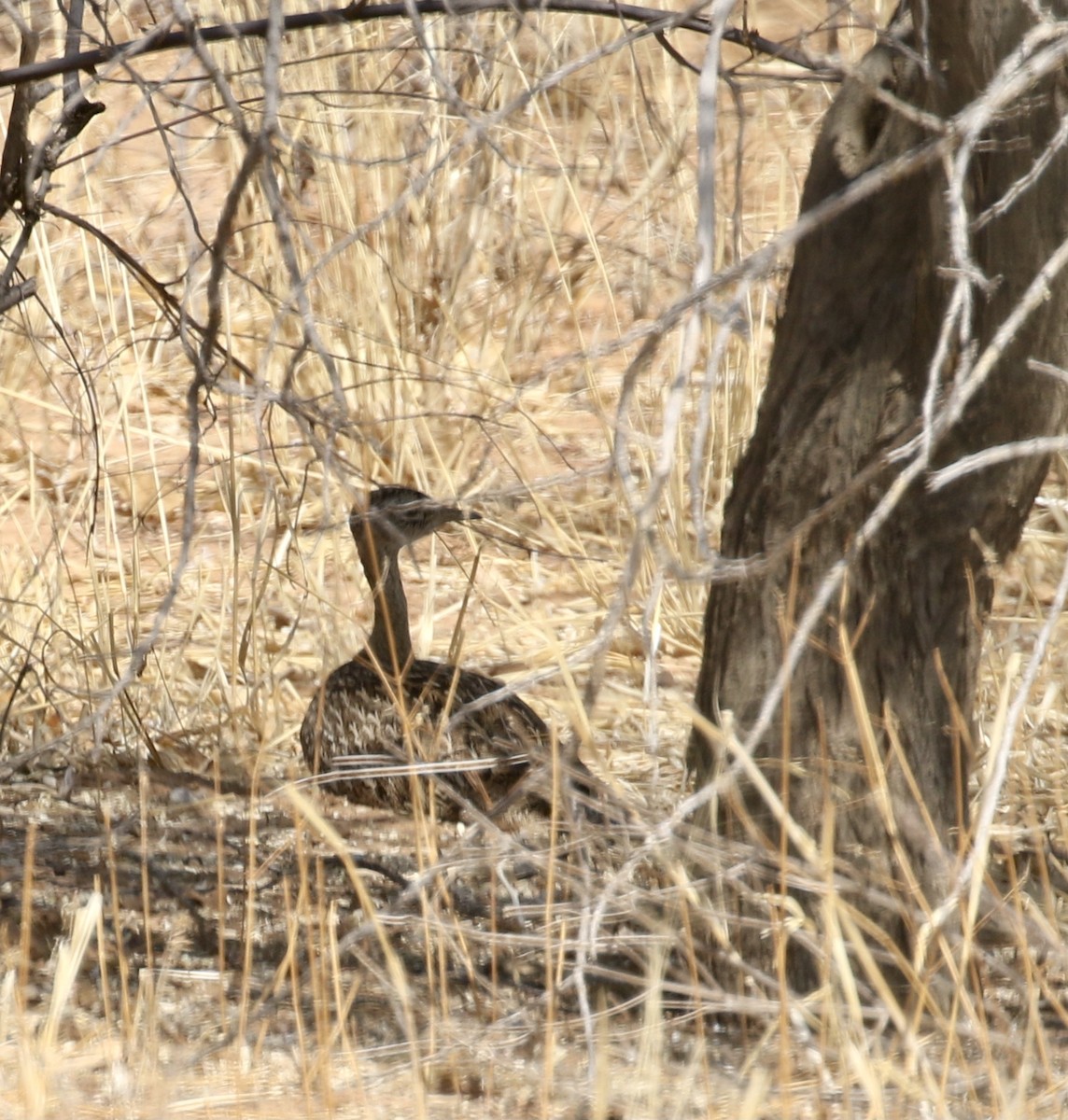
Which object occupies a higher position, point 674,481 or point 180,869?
point 674,481

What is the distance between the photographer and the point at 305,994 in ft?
10.5

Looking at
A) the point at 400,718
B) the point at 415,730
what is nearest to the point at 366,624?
the point at 415,730

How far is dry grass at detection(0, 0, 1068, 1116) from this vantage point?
8.09ft

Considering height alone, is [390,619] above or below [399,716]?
above

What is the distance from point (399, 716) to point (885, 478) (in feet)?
5.13

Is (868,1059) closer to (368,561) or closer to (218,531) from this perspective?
(368,561)

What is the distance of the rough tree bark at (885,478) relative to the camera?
8.72 ft

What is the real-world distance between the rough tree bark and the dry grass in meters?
0.18

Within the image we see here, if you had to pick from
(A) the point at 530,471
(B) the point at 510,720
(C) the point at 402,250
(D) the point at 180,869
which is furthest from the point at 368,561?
(C) the point at 402,250

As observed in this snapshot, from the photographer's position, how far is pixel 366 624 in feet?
17.7

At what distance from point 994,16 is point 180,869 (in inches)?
96.8

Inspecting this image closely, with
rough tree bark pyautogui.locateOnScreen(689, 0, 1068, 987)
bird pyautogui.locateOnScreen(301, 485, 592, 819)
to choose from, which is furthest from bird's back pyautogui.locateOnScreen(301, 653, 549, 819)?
rough tree bark pyautogui.locateOnScreen(689, 0, 1068, 987)

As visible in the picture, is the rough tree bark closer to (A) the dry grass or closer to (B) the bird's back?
(A) the dry grass

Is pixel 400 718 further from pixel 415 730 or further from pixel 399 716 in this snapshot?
pixel 415 730
